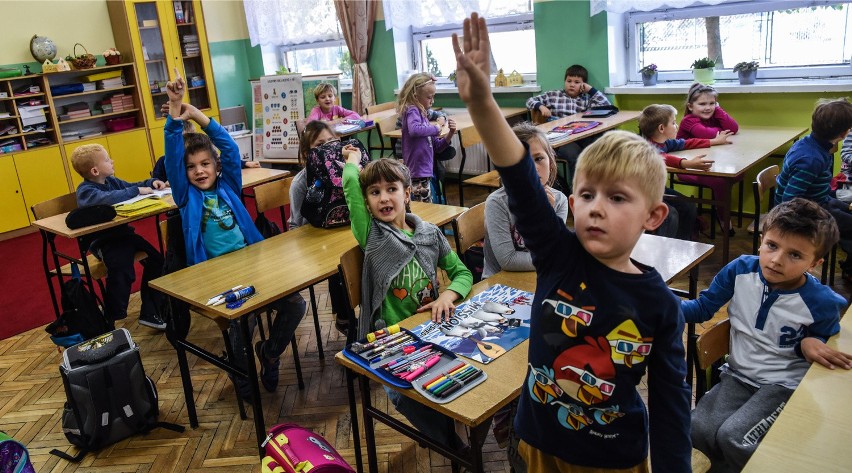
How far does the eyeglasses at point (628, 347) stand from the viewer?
3.92 feet

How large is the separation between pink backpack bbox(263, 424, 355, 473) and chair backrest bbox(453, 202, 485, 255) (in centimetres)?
95

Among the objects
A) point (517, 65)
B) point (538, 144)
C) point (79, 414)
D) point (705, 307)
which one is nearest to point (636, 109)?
point (517, 65)

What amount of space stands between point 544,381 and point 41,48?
24.3 ft

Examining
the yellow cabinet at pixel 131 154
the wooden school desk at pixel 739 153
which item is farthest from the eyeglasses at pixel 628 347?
the yellow cabinet at pixel 131 154

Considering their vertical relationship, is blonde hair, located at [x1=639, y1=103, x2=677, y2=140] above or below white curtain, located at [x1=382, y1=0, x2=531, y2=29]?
below

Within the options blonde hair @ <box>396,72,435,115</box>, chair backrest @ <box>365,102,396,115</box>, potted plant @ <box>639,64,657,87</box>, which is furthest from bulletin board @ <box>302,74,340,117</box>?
potted plant @ <box>639,64,657,87</box>

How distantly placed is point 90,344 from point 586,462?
7.65ft

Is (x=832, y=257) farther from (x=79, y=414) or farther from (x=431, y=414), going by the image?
(x=79, y=414)

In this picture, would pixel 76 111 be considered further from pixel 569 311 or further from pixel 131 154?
pixel 569 311

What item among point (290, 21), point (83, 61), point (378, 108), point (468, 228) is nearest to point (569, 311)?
point (468, 228)

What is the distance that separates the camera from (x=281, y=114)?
755cm

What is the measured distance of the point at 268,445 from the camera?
2088 millimetres

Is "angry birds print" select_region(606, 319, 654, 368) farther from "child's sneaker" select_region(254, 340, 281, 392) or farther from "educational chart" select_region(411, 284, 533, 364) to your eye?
"child's sneaker" select_region(254, 340, 281, 392)

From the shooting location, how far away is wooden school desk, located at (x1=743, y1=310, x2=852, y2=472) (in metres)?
1.24
